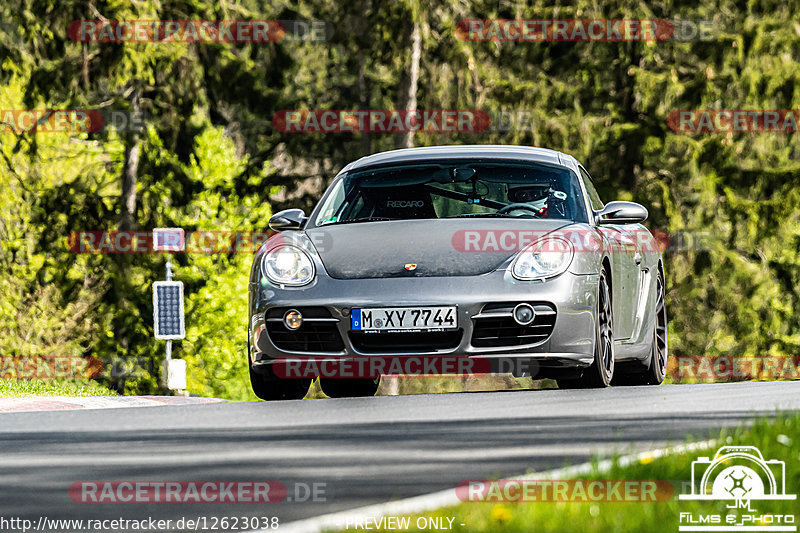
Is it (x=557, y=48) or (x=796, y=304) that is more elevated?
(x=557, y=48)

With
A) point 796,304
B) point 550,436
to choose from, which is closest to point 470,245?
point 550,436

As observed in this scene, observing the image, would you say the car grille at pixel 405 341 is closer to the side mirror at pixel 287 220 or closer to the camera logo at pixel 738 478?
the side mirror at pixel 287 220

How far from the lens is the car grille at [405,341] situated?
8.28m

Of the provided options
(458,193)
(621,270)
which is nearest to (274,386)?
(458,193)

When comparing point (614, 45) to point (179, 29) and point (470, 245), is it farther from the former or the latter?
point (470, 245)

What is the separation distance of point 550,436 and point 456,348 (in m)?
1.72

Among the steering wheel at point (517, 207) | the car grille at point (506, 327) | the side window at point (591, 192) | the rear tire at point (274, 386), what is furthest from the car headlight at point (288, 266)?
the side window at point (591, 192)

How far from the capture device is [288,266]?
855 cm

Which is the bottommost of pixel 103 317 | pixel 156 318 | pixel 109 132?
pixel 103 317

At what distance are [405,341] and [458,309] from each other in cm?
37

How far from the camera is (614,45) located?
31031 millimetres

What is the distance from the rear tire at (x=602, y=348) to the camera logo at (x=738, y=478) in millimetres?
3235

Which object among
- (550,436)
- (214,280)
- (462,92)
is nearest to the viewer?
(550,436)

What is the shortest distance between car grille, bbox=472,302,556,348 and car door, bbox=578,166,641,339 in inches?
38.7
